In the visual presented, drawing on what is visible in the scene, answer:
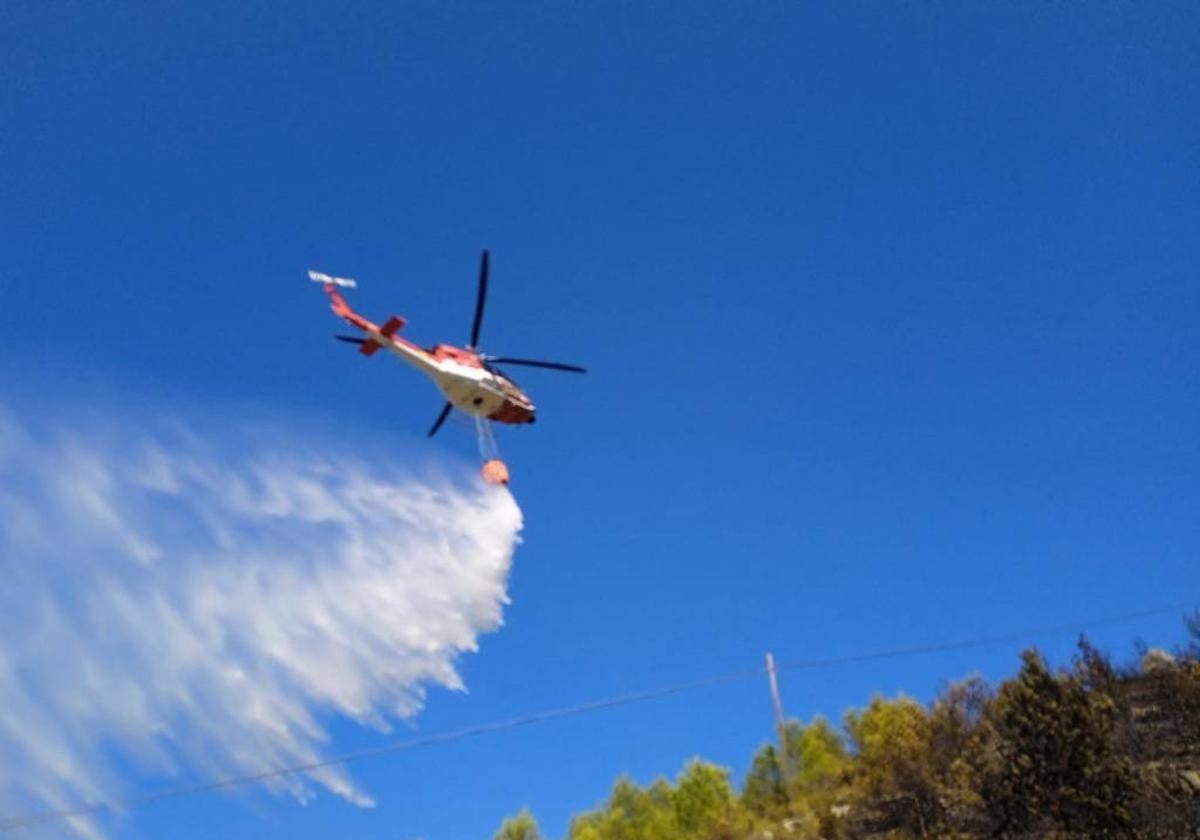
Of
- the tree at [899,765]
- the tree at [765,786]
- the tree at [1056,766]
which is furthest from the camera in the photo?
the tree at [765,786]

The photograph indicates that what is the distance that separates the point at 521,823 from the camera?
6569cm

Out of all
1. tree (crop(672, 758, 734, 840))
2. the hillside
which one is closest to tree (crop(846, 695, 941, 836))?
the hillside

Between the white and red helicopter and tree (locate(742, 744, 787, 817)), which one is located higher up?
the white and red helicopter

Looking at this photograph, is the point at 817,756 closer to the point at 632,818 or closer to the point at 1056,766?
the point at 632,818

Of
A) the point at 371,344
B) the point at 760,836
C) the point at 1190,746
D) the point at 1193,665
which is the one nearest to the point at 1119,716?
the point at 1190,746

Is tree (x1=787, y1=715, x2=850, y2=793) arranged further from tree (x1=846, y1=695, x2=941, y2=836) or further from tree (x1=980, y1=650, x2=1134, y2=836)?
tree (x1=980, y1=650, x2=1134, y2=836)

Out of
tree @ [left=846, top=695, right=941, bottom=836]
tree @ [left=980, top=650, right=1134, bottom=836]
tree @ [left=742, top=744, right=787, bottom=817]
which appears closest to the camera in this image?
tree @ [left=980, top=650, right=1134, bottom=836]

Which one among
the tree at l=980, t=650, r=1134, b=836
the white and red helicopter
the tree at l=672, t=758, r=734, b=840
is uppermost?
the white and red helicopter

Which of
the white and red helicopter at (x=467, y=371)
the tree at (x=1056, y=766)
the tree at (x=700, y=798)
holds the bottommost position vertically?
the tree at (x=1056, y=766)

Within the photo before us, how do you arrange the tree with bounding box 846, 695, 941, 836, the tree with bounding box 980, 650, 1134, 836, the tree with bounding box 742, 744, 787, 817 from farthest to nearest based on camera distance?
the tree with bounding box 742, 744, 787, 817
the tree with bounding box 846, 695, 941, 836
the tree with bounding box 980, 650, 1134, 836

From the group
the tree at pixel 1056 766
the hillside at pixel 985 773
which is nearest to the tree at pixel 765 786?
the hillside at pixel 985 773

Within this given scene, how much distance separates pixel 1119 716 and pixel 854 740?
1889 cm

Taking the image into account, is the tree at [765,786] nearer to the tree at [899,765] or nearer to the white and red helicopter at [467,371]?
the tree at [899,765]

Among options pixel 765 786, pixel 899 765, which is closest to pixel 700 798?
pixel 765 786
